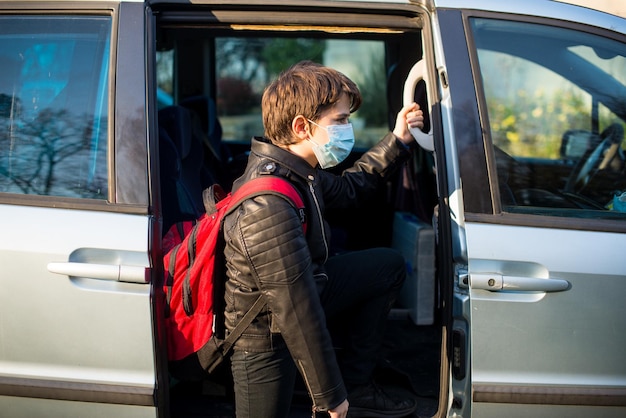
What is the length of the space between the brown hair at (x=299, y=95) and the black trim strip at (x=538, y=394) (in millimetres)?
995

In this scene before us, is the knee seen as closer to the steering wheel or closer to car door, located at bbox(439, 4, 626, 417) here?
car door, located at bbox(439, 4, 626, 417)

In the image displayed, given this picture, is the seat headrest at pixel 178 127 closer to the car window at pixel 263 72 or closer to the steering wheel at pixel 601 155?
the car window at pixel 263 72

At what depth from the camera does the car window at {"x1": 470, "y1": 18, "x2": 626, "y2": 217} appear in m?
2.40

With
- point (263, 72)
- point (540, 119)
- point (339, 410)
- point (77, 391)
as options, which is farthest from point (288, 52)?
point (339, 410)

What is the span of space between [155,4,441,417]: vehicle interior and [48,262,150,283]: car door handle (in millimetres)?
634

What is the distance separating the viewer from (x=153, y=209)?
7.05 ft

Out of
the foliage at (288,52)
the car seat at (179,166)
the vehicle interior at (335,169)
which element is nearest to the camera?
the vehicle interior at (335,169)

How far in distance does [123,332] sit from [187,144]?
1247mm

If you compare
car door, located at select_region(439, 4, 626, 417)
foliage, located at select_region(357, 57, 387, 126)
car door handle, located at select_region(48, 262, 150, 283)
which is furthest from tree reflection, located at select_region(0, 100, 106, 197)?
foliage, located at select_region(357, 57, 387, 126)

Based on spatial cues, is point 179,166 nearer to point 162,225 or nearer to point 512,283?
point 162,225

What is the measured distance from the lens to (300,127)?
210 centimetres

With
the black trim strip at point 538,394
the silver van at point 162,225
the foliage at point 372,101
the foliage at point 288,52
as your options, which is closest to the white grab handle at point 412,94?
the silver van at point 162,225

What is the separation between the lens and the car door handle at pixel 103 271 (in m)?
2.07

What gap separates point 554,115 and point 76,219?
10.2 feet
